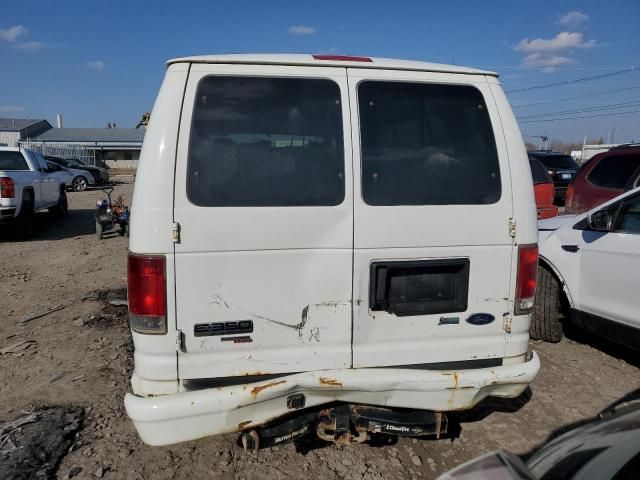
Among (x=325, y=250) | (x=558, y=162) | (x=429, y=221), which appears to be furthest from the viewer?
(x=558, y=162)

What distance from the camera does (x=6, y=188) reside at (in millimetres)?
10039

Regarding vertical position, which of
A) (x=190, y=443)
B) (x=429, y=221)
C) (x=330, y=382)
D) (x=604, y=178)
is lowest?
(x=190, y=443)

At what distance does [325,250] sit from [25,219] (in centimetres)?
1057

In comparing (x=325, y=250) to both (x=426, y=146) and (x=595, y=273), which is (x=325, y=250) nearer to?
(x=426, y=146)

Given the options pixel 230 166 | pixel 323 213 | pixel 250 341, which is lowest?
pixel 250 341

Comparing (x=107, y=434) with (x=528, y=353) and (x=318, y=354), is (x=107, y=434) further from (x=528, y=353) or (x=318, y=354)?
(x=528, y=353)

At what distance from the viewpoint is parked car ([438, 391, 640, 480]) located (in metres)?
1.46

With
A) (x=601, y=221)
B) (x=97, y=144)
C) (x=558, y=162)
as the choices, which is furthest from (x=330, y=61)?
(x=97, y=144)

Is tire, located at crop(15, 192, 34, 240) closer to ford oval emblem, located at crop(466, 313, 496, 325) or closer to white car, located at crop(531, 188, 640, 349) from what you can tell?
white car, located at crop(531, 188, 640, 349)

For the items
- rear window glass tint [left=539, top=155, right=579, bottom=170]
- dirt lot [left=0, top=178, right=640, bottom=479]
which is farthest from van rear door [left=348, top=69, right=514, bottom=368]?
rear window glass tint [left=539, top=155, right=579, bottom=170]

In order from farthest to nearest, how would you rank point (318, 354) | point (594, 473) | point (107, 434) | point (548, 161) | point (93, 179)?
point (93, 179) < point (548, 161) < point (107, 434) < point (318, 354) < point (594, 473)

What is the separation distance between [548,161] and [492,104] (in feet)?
52.1

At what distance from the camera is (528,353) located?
9.58ft

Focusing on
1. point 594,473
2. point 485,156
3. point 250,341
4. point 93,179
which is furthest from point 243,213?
point 93,179
